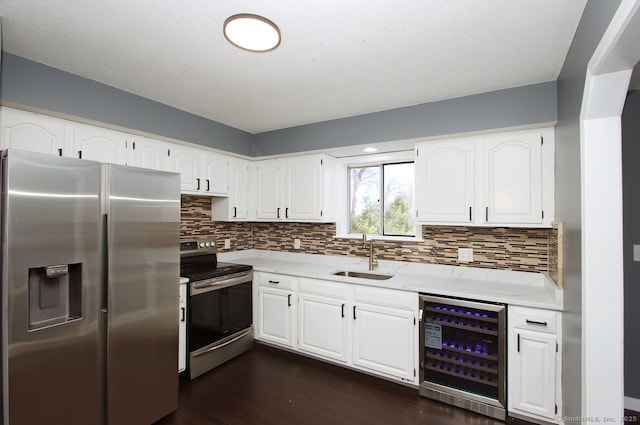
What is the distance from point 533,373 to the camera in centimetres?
212

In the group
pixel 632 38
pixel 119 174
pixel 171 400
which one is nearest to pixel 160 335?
pixel 171 400

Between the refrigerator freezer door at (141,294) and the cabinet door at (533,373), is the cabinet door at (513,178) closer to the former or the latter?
the cabinet door at (533,373)

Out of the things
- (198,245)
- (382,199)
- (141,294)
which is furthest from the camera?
(382,199)

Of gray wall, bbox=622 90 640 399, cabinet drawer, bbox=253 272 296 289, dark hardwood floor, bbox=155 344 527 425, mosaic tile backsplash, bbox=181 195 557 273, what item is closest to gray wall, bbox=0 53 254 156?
mosaic tile backsplash, bbox=181 195 557 273

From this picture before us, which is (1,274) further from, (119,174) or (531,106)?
(531,106)

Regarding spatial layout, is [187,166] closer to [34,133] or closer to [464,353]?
[34,133]

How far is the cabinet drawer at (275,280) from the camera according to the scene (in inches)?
124

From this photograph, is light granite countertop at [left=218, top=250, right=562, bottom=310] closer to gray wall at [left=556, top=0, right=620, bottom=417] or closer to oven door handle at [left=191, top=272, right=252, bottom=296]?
oven door handle at [left=191, top=272, right=252, bottom=296]

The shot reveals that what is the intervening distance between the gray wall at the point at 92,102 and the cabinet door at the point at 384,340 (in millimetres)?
2350

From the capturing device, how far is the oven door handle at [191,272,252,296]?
272 centimetres

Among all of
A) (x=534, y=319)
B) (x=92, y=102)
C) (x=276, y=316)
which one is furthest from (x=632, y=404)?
(x=92, y=102)

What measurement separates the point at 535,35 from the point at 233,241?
3518 mm

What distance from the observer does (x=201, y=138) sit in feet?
10.3

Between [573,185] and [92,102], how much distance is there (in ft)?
10.6
